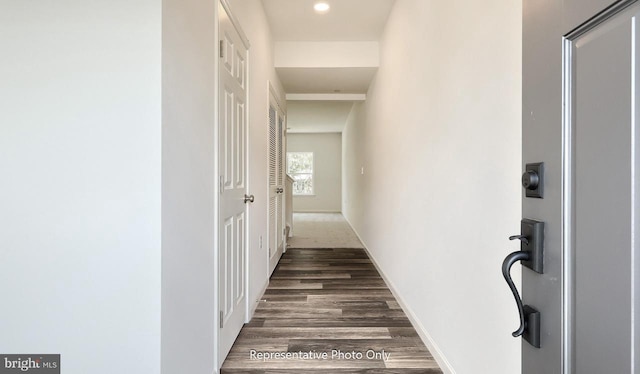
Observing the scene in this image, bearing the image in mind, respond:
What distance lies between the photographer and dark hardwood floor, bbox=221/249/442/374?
188 centimetres

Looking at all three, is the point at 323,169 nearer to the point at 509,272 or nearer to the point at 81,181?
the point at 81,181

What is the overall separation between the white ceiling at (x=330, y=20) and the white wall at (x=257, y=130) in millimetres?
172

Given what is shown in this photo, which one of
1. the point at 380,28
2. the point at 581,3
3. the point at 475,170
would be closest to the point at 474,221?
the point at 475,170

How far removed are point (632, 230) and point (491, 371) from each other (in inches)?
44.0

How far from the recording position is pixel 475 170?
4.65 ft

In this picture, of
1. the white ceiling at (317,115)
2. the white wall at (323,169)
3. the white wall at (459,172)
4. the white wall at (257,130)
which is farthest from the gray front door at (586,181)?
the white wall at (323,169)

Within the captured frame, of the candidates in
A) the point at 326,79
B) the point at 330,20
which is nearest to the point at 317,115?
the point at 326,79

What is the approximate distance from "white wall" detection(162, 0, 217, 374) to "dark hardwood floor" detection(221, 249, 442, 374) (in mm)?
449

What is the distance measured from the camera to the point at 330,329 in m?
2.31

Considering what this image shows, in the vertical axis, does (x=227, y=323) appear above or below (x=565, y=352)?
below

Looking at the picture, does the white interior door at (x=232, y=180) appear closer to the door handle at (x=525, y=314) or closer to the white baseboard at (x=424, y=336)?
the white baseboard at (x=424, y=336)

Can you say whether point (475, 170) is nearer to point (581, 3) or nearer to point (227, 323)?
point (581, 3)

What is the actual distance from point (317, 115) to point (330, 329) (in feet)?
20.8

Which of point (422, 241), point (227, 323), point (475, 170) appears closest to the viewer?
point (475, 170)
